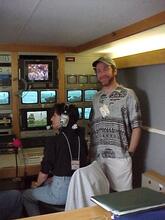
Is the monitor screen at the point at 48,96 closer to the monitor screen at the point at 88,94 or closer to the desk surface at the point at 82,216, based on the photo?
the monitor screen at the point at 88,94

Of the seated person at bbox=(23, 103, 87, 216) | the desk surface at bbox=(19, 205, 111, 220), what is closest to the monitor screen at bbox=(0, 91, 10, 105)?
the seated person at bbox=(23, 103, 87, 216)

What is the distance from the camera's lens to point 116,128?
7.77ft

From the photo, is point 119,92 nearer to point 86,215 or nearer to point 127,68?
point 127,68

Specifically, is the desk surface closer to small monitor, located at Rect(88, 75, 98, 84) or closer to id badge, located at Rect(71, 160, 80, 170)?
id badge, located at Rect(71, 160, 80, 170)

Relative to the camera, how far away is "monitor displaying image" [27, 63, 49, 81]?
2.96 m

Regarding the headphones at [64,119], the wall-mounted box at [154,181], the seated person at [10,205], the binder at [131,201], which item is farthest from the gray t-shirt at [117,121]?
the binder at [131,201]

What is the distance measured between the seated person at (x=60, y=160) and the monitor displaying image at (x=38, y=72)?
2.68ft

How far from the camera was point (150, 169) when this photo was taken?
2574 mm

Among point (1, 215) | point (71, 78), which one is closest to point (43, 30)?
point (71, 78)

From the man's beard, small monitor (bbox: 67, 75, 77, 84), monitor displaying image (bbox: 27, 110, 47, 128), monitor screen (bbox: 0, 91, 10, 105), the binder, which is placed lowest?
the binder

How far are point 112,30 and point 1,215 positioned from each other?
5.05 ft

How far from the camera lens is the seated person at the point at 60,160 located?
6.98ft

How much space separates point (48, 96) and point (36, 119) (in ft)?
0.86

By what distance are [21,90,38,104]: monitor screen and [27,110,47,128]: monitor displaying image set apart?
103 millimetres
